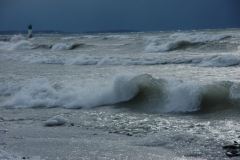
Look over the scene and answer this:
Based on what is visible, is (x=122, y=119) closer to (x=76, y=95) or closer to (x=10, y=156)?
(x=76, y=95)

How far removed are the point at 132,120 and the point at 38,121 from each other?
1707 millimetres

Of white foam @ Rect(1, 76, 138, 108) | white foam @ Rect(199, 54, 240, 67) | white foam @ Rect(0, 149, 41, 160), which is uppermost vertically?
white foam @ Rect(199, 54, 240, 67)

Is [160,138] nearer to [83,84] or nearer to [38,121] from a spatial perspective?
[38,121]

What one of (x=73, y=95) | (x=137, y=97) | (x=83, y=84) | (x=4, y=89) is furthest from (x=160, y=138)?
(x=4, y=89)

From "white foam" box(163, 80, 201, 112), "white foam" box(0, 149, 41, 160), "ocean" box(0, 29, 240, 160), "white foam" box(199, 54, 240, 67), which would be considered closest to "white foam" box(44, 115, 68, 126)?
"ocean" box(0, 29, 240, 160)

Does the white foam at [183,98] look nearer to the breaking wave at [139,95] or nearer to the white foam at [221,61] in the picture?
the breaking wave at [139,95]

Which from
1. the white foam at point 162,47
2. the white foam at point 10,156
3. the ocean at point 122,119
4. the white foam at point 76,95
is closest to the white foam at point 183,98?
the ocean at point 122,119

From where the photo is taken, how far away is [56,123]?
6258mm

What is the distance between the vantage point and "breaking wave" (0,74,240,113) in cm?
723

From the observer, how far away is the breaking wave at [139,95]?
7230mm

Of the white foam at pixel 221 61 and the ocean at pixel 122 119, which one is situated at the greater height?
the white foam at pixel 221 61

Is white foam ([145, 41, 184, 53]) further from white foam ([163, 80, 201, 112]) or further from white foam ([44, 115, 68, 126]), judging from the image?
white foam ([44, 115, 68, 126])

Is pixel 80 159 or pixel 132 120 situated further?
pixel 132 120

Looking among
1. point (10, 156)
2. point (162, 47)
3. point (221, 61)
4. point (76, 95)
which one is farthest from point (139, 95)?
point (162, 47)
